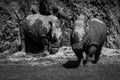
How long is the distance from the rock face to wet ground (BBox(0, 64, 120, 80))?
287 centimetres

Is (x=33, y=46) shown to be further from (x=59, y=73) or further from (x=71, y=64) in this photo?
(x=59, y=73)

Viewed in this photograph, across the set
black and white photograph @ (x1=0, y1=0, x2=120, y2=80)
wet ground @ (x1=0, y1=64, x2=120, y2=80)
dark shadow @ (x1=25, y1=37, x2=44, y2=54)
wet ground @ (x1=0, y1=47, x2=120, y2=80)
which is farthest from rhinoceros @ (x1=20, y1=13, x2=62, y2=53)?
wet ground @ (x1=0, y1=64, x2=120, y2=80)

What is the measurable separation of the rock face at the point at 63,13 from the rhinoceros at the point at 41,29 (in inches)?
33.8

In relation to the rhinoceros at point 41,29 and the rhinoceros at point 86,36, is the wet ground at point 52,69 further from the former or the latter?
the rhinoceros at point 41,29

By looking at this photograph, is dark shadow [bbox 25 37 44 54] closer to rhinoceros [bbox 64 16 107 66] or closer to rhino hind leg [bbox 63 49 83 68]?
rhino hind leg [bbox 63 49 83 68]

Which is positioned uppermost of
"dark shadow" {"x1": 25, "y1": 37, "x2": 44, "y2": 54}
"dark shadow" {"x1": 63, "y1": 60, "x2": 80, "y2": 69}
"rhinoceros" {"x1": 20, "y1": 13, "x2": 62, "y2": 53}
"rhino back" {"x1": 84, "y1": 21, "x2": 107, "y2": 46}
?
"rhino back" {"x1": 84, "y1": 21, "x2": 107, "y2": 46}

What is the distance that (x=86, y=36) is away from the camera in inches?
265

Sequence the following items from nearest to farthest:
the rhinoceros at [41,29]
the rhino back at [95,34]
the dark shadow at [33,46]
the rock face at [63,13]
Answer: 1. the rhino back at [95,34]
2. the rhinoceros at [41,29]
3. the dark shadow at [33,46]
4. the rock face at [63,13]

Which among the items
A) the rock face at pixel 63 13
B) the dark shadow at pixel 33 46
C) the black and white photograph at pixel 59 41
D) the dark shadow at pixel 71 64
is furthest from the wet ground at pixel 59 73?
the rock face at pixel 63 13

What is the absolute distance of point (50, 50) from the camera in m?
9.05

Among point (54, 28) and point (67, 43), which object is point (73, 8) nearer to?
point (67, 43)

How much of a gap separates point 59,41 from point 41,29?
3.15 feet

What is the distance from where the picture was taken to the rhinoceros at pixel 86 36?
258 inches

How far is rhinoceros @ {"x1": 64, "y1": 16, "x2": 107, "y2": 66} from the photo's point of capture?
258 inches
